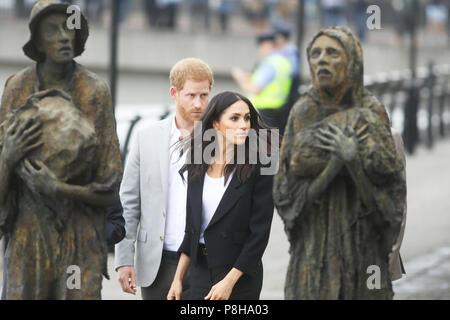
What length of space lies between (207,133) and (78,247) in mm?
1511

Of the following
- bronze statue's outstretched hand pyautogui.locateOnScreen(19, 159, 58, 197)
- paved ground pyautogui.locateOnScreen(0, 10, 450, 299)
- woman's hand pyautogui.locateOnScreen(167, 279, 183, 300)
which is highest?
paved ground pyautogui.locateOnScreen(0, 10, 450, 299)

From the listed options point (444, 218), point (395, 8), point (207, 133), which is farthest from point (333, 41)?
point (395, 8)

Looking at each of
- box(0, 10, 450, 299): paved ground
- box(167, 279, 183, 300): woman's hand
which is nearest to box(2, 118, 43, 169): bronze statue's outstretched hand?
box(167, 279, 183, 300): woman's hand

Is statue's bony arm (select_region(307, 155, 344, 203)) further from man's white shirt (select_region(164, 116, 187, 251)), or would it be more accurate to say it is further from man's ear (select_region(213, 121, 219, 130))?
man's white shirt (select_region(164, 116, 187, 251))

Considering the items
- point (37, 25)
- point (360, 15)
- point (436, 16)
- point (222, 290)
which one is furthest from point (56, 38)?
point (436, 16)

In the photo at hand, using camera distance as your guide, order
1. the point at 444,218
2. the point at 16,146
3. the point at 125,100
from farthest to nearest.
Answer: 1. the point at 125,100
2. the point at 444,218
3. the point at 16,146

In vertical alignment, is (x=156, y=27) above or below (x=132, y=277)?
above

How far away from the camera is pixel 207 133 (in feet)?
24.8

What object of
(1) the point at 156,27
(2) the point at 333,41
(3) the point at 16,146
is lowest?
(3) the point at 16,146

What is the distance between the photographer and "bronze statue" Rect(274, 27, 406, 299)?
250 inches

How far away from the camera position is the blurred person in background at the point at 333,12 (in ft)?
114

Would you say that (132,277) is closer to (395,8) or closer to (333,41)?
(333,41)

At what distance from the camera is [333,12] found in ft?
115

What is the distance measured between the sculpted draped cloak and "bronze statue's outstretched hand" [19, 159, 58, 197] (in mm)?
117
